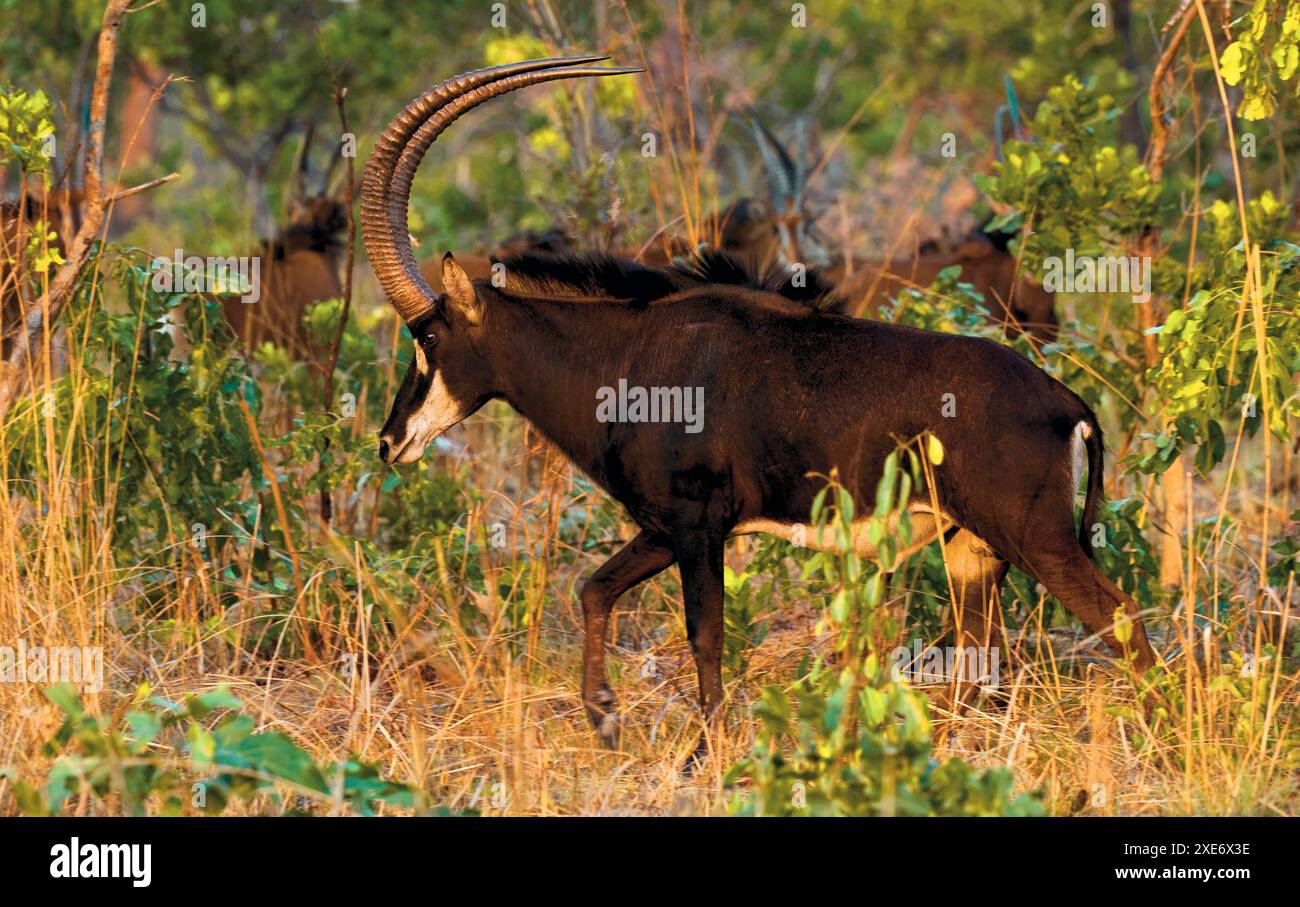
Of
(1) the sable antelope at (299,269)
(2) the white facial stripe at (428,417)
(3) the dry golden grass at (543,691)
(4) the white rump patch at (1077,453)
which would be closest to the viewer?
(3) the dry golden grass at (543,691)

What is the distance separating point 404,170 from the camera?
17.8 ft

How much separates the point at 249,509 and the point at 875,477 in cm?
261

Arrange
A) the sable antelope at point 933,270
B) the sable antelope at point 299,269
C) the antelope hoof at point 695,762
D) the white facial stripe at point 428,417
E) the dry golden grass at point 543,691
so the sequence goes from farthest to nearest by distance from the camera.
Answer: the sable antelope at point 299,269 → the sable antelope at point 933,270 → the white facial stripe at point 428,417 → the antelope hoof at point 695,762 → the dry golden grass at point 543,691

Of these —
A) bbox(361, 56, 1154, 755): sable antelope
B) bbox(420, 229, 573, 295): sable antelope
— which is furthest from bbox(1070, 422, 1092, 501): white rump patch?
bbox(420, 229, 573, 295): sable antelope

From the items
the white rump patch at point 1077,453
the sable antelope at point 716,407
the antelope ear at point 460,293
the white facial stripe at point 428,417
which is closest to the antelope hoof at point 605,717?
the sable antelope at point 716,407

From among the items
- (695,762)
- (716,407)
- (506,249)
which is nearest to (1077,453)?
(716,407)

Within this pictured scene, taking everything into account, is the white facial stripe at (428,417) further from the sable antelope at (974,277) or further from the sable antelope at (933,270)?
the sable antelope at (974,277)

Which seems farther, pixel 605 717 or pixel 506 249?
pixel 506 249

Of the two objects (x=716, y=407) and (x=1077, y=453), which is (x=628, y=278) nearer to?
(x=716, y=407)

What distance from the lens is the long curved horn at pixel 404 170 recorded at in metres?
5.35

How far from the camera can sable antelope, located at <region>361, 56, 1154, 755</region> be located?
4.80 meters

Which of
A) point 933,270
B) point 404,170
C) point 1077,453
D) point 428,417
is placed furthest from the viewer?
point 933,270

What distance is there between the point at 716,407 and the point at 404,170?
133 centimetres

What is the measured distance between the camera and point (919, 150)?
65.9 feet
